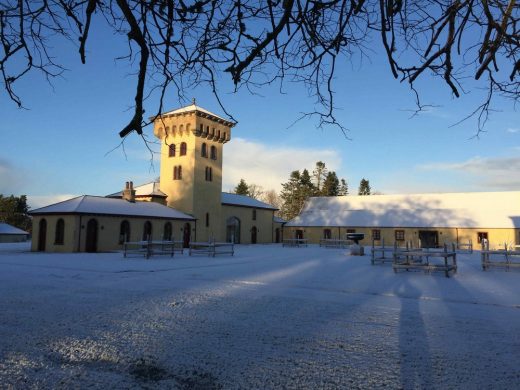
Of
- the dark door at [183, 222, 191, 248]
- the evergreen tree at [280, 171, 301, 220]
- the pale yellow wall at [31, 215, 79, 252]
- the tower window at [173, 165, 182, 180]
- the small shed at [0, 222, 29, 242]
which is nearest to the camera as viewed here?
the pale yellow wall at [31, 215, 79, 252]

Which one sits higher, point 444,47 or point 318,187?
point 318,187

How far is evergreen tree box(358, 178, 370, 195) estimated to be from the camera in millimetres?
86056

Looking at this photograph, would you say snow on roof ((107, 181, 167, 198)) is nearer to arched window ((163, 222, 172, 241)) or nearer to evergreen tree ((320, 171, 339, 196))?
arched window ((163, 222, 172, 241))

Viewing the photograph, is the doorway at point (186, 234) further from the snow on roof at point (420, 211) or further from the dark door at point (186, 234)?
the snow on roof at point (420, 211)

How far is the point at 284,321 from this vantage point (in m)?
7.59

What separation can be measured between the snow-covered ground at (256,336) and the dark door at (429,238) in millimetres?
33391

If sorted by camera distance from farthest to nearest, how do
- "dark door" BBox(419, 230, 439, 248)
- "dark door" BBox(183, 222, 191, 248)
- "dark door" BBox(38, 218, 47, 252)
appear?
"dark door" BBox(419, 230, 439, 248), "dark door" BBox(183, 222, 191, 248), "dark door" BBox(38, 218, 47, 252)

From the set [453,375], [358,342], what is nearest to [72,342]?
[358,342]

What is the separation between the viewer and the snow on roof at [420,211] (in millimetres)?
42469

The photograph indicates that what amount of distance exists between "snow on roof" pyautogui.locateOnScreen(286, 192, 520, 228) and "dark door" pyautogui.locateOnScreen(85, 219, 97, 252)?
88.2ft

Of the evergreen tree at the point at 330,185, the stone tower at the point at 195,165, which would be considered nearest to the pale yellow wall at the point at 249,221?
the stone tower at the point at 195,165

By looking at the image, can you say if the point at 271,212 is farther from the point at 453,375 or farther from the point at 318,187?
the point at 453,375

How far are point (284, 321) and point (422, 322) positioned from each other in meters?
2.48

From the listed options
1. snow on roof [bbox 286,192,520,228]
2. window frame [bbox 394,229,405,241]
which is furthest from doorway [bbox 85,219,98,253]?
window frame [bbox 394,229,405,241]
